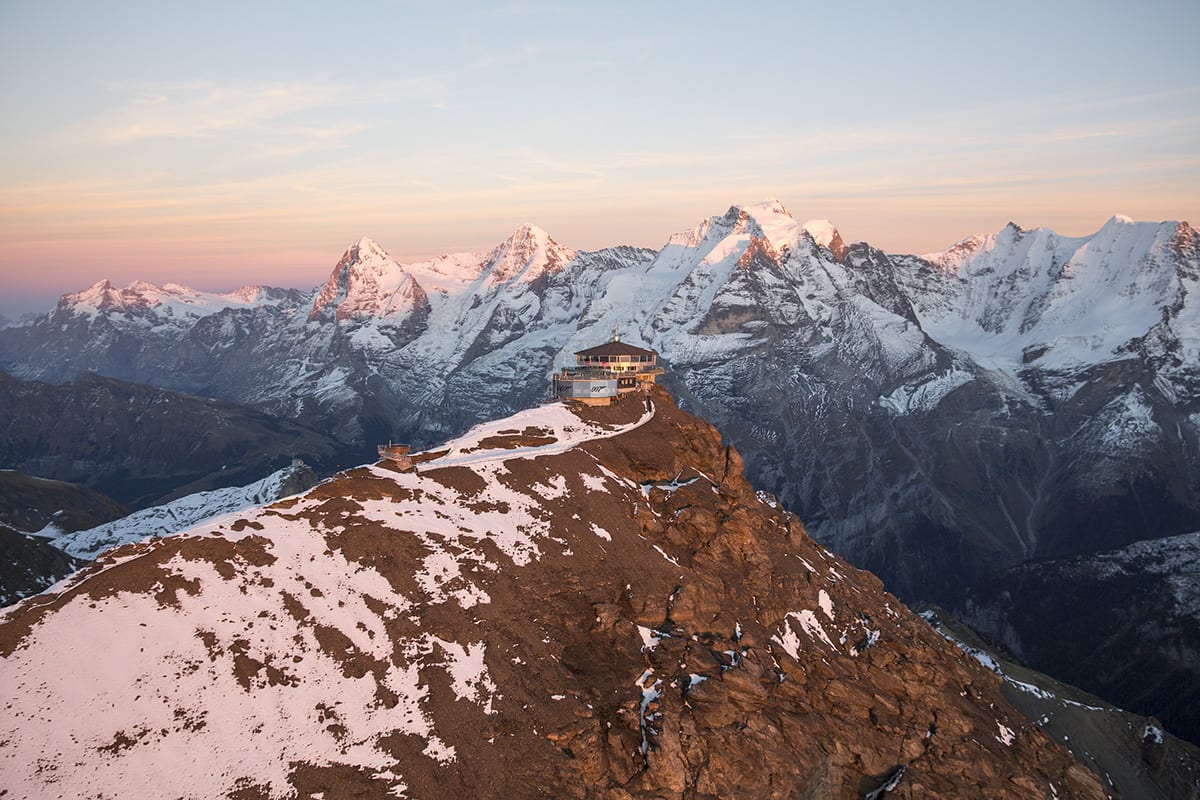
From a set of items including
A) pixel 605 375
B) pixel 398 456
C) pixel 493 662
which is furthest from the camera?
pixel 605 375

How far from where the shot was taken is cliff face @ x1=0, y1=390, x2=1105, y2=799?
61.9m

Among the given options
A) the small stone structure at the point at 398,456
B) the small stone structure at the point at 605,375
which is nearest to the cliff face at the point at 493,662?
the small stone structure at the point at 398,456

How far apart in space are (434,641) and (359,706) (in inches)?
359

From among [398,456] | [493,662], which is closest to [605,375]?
[398,456]

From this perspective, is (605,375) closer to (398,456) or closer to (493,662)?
(398,456)

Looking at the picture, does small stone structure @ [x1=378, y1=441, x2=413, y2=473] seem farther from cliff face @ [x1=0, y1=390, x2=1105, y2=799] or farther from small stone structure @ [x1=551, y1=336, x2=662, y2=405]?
small stone structure @ [x1=551, y1=336, x2=662, y2=405]

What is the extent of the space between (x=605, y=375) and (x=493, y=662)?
81067 mm

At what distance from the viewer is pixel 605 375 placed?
15025 cm

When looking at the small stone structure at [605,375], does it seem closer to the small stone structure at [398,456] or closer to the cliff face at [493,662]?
the cliff face at [493,662]

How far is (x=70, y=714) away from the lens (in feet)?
197

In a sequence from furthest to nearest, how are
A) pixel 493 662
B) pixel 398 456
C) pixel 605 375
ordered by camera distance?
pixel 605 375 < pixel 398 456 < pixel 493 662

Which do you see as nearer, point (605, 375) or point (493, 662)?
point (493, 662)

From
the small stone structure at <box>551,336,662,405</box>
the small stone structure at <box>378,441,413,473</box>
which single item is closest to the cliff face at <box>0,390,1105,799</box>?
the small stone structure at <box>378,441,413,473</box>

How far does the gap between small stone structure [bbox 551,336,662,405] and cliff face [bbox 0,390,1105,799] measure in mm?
34453
